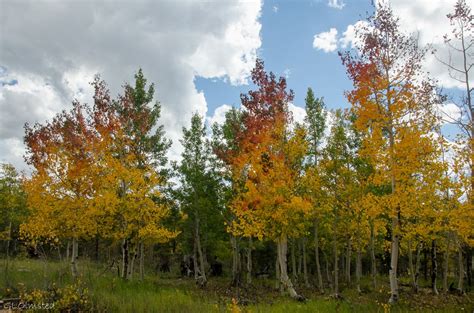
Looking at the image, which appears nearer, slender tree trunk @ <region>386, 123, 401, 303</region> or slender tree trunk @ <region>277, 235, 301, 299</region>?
slender tree trunk @ <region>386, 123, 401, 303</region>

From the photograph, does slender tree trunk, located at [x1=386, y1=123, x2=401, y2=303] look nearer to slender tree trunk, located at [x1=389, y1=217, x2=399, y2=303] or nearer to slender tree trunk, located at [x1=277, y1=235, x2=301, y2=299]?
slender tree trunk, located at [x1=389, y1=217, x2=399, y2=303]

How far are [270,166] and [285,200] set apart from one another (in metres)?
2.00

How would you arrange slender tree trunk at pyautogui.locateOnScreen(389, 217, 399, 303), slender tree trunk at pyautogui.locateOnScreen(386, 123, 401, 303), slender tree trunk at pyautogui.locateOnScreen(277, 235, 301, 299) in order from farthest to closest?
slender tree trunk at pyautogui.locateOnScreen(277, 235, 301, 299), slender tree trunk at pyautogui.locateOnScreen(386, 123, 401, 303), slender tree trunk at pyautogui.locateOnScreen(389, 217, 399, 303)

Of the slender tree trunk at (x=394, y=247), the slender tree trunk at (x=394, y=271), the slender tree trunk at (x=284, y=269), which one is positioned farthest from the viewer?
the slender tree trunk at (x=284, y=269)

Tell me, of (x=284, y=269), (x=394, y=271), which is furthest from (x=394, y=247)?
(x=284, y=269)

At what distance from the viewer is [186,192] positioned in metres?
26.5

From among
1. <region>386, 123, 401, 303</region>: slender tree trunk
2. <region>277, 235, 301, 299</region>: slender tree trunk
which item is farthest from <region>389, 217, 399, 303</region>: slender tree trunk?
<region>277, 235, 301, 299</region>: slender tree trunk

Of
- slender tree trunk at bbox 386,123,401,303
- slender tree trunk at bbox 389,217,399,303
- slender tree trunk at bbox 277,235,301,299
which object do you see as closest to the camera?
slender tree trunk at bbox 389,217,399,303

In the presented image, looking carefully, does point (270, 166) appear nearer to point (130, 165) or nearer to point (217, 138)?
point (130, 165)

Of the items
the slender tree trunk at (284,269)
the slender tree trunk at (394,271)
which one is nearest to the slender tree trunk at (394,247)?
the slender tree trunk at (394,271)

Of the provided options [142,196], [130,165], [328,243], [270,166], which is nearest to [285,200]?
[270,166]

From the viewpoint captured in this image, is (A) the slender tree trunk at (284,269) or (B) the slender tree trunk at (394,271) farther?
(A) the slender tree trunk at (284,269)

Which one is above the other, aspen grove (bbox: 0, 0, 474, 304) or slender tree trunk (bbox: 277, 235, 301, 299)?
aspen grove (bbox: 0, 0, 474, 304)

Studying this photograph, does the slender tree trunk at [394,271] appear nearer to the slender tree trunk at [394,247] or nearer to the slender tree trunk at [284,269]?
the slender tree trunk at [394,247]
